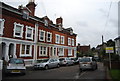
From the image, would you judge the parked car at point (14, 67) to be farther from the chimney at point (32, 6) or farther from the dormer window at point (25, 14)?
the chimney at point (32, 6)

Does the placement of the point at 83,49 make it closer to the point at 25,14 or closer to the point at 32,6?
the point at 32,6

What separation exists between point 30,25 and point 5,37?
5.61m

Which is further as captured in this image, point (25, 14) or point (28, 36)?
point (28, 36)

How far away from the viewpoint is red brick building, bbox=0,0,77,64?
720 inches

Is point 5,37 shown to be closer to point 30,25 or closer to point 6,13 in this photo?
point 6,13

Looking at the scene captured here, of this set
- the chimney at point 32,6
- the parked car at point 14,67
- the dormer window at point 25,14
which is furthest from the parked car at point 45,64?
the chimney at point 32,6

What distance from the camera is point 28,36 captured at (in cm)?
2231

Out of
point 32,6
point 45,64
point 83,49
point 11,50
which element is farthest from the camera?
point 83,49

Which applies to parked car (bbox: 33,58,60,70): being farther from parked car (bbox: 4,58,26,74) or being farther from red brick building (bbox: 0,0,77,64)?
parked car (bbox: 4,58,26,74)

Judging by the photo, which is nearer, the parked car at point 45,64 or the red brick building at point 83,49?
the parked car at point 45,64

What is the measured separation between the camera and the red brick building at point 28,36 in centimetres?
1830

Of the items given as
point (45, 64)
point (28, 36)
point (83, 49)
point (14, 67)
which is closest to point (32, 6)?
point (28, 36)

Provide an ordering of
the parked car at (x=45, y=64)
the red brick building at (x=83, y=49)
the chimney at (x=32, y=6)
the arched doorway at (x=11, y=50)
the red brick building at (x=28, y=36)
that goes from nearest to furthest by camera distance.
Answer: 1. the parked car at (x=45, y=64)
2. the red brick building at (x=28, y=36)
3. the arched doorway at (x=11, y=50)
4. the chimney at (x=32, y=6)
5. the red brick building at (x=83, y=49)

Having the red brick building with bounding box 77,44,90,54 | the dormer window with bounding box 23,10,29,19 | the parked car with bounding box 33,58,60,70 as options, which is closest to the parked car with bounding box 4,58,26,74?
the parked car with bounding box 33,58,60,70
